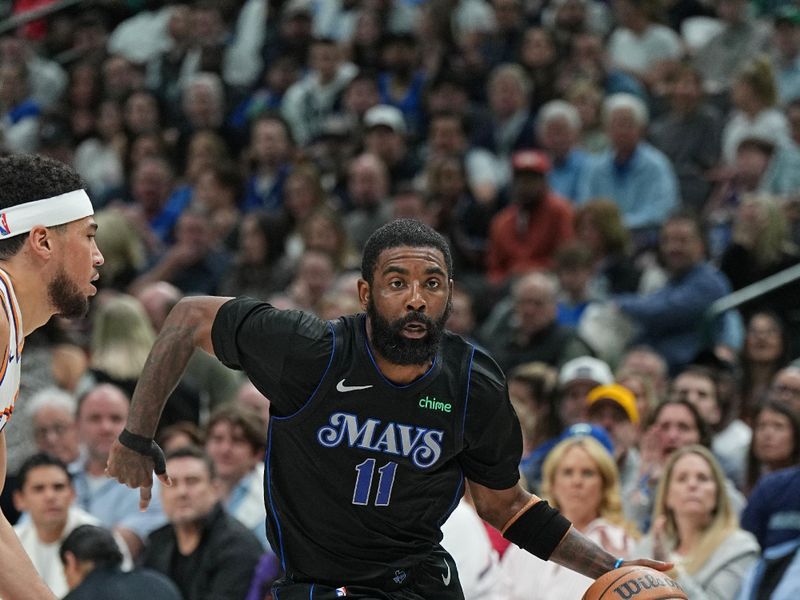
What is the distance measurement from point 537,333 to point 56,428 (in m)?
3.24

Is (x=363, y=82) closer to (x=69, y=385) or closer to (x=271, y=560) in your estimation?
(x=69, y=385)

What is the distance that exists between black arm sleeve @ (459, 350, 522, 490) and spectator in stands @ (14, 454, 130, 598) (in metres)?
3.39

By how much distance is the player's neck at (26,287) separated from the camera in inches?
189

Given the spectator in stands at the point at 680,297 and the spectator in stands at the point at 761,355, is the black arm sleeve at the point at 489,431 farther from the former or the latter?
the spectator in stands at the point at 680,297

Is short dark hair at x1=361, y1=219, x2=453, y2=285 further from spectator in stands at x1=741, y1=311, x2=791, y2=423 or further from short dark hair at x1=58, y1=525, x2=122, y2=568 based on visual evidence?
spectator in stands at x1=741, y1=311, x2=791, y2=423

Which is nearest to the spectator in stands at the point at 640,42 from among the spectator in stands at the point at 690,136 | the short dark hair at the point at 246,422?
the spectator in stands at the point at 690,136

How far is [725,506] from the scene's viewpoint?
7.62 meters

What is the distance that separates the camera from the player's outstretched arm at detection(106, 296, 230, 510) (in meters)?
4.98

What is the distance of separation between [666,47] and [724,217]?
112 inches

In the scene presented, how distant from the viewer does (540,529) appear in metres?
5.25

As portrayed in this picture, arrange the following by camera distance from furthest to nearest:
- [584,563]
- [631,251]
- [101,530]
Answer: [631,251], [101,530], [584,563]

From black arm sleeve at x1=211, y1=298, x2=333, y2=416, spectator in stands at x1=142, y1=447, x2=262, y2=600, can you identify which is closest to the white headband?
black arm sleeve at x1=211, y1=298, x2=333, y2=416

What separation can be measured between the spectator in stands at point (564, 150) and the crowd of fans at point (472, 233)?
1.3 inches

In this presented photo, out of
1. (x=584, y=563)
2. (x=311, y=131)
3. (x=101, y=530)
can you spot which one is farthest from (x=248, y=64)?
(x=584, y=563)
